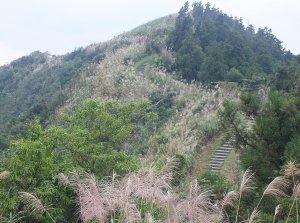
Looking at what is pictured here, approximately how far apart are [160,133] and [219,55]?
8075 millimetres

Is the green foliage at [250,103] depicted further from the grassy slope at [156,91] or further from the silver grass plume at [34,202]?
the silver grass plume at [34,202]

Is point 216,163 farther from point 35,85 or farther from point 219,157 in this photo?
point 35,85

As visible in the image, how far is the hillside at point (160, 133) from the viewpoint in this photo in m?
6.08

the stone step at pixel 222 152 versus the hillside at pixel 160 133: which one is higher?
the hillside at pixel 160 133

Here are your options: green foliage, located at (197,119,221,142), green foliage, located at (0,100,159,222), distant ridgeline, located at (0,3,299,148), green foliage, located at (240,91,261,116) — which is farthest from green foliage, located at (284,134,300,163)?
distant ridgeline, located at (0,3,299,148)

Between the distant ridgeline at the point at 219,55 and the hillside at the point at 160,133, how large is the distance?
0.07 metres

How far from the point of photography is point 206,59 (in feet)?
81.9

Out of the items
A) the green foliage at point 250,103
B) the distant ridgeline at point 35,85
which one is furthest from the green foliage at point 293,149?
the distant ridgeline at point 35,85

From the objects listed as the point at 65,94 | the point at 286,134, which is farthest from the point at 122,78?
the point at 286,134

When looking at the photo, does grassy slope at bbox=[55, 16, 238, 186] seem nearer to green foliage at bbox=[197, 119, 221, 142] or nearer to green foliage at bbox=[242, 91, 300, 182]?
green foliage at bbox=[197, 119, 221, 142]

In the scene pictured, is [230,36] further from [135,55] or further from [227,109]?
[227,109]

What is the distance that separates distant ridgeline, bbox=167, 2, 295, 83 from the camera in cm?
2452

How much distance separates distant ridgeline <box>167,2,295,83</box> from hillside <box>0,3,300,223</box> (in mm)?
72

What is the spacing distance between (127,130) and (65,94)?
17.4 meters
